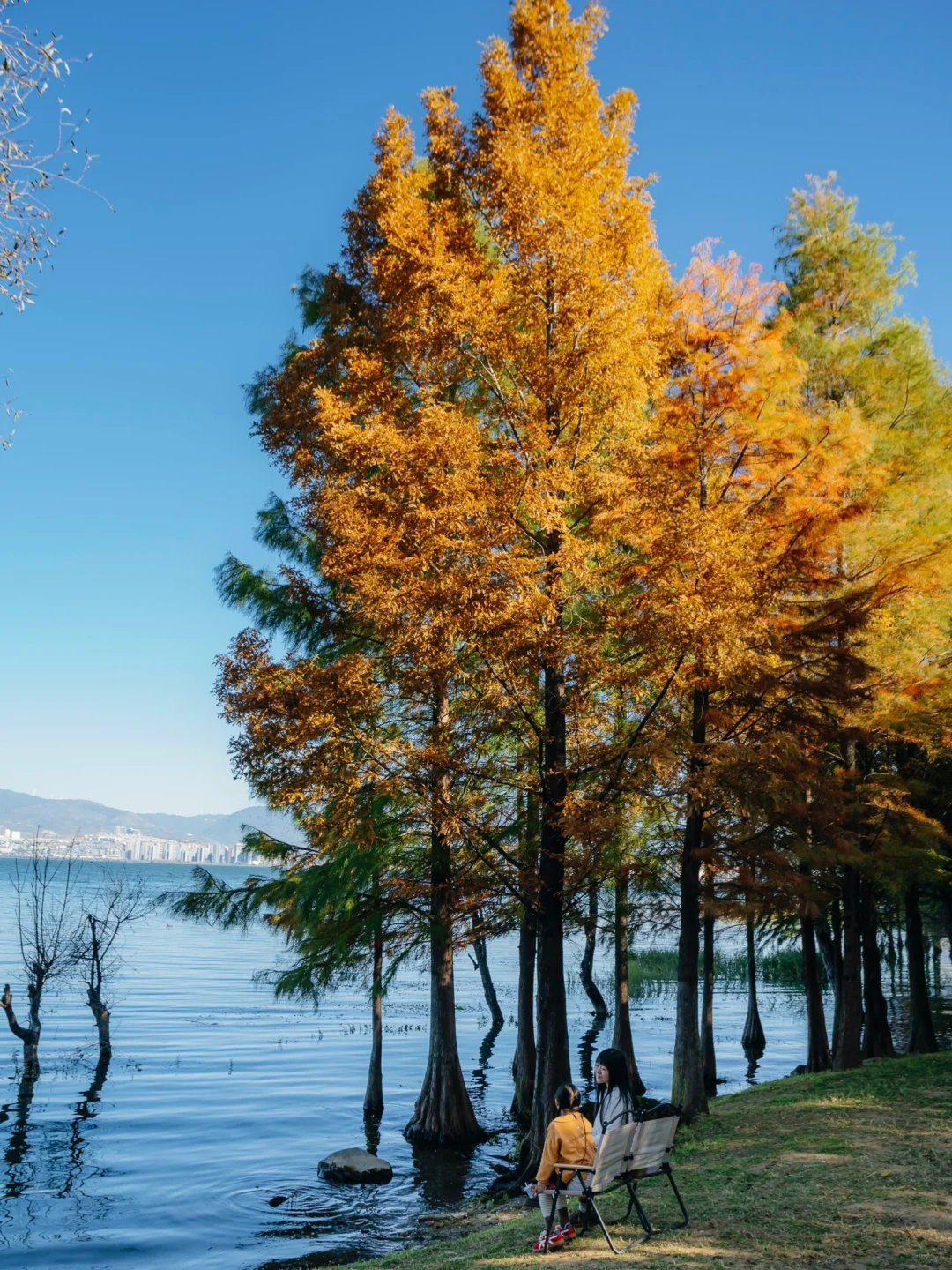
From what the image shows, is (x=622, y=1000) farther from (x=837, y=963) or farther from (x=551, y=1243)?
(x=551, y=1243)

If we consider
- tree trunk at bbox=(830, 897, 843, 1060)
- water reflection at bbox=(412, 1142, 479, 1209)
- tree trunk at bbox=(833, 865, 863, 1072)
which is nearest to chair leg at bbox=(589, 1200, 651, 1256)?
water reflection at bbox=(412, 1142, 479, 1209)

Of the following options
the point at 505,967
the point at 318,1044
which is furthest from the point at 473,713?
the point at 505,967

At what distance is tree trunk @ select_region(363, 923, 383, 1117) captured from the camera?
61.7 feet

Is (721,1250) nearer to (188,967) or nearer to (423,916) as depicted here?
(423,916)

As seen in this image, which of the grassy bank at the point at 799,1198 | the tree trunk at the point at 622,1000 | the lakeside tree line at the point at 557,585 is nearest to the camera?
the grassy bank at the point at 799,1198

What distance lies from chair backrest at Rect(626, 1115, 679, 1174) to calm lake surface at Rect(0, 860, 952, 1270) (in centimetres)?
571

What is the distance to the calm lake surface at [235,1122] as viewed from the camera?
14.0 m

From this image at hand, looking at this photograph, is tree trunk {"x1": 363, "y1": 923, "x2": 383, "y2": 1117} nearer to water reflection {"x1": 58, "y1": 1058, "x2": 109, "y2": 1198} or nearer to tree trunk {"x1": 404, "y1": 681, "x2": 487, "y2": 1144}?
tree trunk {"x1": 404, "y1": 681, "x2": 487, "y2": 1144}

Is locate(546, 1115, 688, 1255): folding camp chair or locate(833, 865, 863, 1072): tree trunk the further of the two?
locate(833, 865, 863, 1072): tree trunk

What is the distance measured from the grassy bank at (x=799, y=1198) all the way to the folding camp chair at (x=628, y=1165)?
9.1 inches

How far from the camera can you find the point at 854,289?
2066cm

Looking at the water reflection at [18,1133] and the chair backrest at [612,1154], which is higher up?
the chair backrest at [612,1154]

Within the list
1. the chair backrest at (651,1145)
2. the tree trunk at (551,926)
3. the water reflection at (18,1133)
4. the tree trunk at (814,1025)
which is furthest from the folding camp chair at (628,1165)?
the tree trunk at (814,1025)

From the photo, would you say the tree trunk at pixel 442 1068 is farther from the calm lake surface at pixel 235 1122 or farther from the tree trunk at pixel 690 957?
the tree trunk at pixel 690 957
